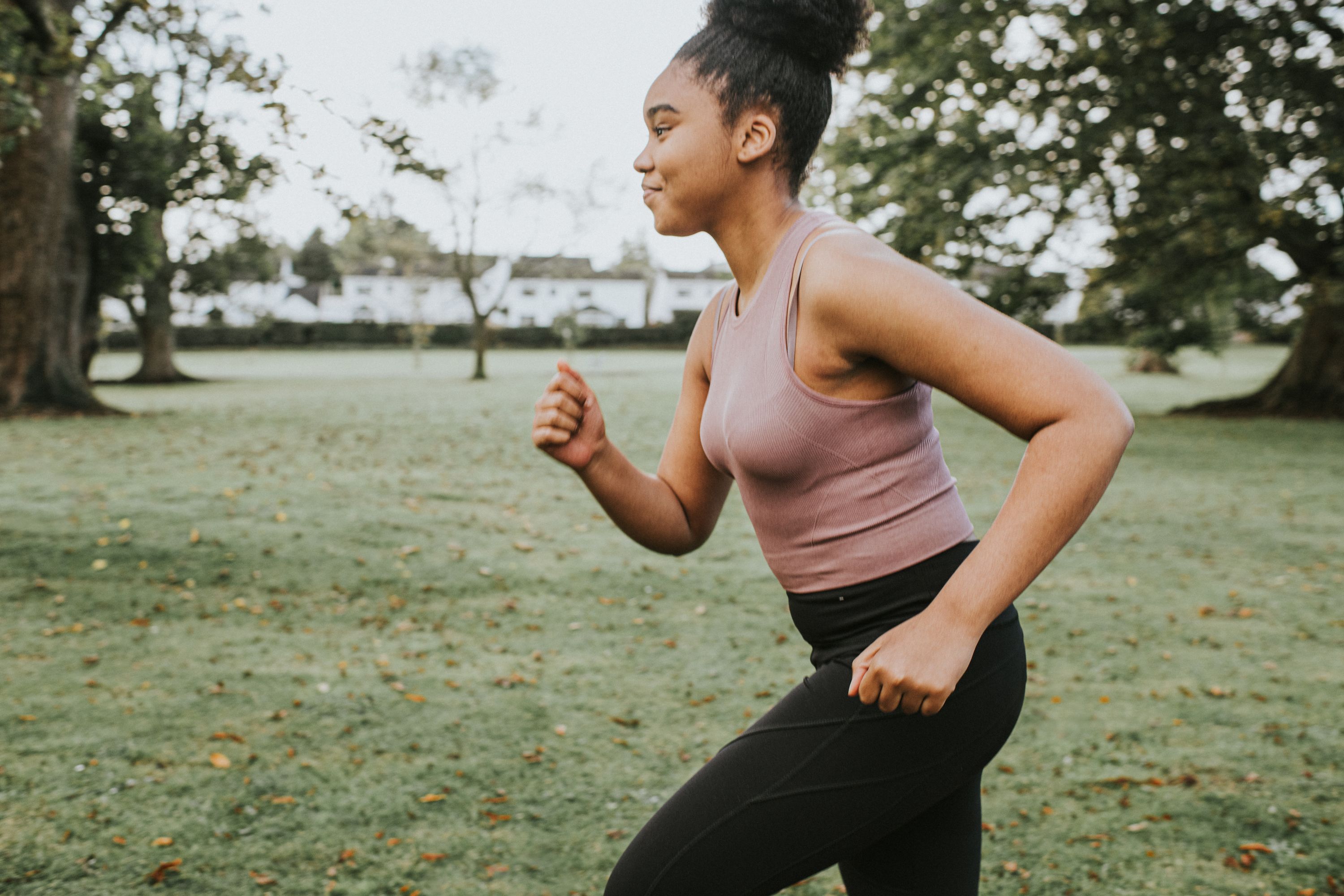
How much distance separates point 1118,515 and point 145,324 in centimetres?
3373

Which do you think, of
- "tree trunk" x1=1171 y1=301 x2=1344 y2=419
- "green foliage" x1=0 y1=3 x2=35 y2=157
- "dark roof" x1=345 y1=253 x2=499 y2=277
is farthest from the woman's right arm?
"dark roof" x1=345 y1=253 x2=499 y2=277

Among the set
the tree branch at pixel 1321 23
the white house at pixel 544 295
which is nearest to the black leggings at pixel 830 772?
the tree branch at pixel 1321 23

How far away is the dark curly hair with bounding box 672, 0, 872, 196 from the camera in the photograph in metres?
1.79

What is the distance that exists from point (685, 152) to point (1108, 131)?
60.4ft

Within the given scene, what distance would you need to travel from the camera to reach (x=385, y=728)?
5.32 metres

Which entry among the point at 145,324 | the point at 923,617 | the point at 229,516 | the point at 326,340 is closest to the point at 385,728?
the point at 923,617

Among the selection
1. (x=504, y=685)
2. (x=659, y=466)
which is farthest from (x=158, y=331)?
(x=659, y=466)

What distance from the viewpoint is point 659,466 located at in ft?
7.51

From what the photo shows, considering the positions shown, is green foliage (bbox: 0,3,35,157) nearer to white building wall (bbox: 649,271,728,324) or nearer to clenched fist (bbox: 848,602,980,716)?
clenched fist (bbox: 848,602,980,716)

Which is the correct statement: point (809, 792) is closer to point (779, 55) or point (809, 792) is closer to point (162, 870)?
point (779, 55)

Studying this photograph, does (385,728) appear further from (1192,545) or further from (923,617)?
(1192,545)

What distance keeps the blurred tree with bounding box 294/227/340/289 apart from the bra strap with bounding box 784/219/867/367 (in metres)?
104

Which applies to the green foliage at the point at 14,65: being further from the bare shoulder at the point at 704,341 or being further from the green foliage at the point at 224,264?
the green foliage at the point at 224,264

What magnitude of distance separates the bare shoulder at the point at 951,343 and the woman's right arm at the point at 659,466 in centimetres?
52
